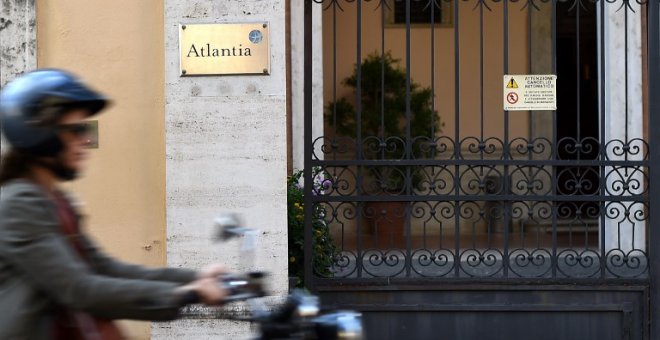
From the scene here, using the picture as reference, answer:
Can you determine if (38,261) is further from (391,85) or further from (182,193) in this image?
(391,85)

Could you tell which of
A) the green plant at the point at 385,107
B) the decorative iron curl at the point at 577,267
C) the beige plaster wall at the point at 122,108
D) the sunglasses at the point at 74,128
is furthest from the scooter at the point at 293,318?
the green plant at the point at 385,107

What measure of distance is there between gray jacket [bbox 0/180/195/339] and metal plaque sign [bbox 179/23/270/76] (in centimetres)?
407

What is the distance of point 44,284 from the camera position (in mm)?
2775

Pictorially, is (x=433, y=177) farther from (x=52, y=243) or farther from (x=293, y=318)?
(x=52, y=243)

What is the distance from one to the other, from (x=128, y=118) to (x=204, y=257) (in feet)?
3.55

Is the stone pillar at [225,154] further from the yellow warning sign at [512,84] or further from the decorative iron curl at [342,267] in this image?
the yellow warning sign at [512,84]

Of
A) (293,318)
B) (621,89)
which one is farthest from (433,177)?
(293,318)

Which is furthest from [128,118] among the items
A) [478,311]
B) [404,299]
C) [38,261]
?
[38,261]

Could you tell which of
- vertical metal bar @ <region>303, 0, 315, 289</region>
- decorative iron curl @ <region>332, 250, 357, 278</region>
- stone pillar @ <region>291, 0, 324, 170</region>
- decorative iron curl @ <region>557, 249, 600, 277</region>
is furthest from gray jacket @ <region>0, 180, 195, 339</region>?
stone pillar @ <region>291, 0, 324, 170</region>

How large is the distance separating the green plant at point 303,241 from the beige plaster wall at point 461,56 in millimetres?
5008

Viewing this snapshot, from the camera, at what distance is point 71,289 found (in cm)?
277

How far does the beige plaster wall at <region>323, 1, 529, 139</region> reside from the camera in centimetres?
1252

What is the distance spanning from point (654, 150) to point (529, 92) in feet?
3.15

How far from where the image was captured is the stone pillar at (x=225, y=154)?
22.7 ft
